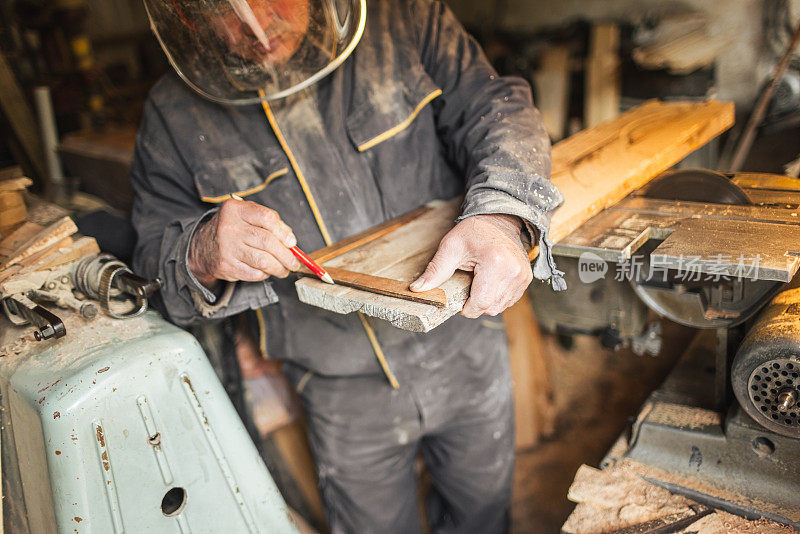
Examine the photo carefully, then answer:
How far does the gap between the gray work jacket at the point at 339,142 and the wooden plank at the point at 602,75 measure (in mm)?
1660

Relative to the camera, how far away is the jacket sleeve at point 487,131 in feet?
3.76

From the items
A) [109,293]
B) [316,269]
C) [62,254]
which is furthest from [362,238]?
[62,254]

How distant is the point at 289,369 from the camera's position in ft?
5.76

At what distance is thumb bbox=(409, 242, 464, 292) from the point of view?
96cm

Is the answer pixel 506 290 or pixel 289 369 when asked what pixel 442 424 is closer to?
pixel 289 369

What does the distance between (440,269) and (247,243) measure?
0.40 m

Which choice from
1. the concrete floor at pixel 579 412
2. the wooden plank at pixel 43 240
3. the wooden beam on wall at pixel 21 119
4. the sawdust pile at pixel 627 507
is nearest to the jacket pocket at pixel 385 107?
the wooden plank at pixel 43 240

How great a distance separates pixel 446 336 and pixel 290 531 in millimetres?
688

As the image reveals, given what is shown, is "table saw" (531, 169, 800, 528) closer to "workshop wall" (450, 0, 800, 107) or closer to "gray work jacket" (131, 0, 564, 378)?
"gray work jacket" (131, 0, 564, 378)

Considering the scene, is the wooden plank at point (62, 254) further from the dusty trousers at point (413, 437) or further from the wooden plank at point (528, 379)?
the wooden plank at point (528, 379)

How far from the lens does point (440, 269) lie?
3.23ft

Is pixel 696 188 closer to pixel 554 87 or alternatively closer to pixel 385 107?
pixel 385 107

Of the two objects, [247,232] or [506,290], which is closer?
[506,290]

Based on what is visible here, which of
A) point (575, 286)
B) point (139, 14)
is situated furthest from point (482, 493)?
point (139, 14)
